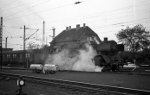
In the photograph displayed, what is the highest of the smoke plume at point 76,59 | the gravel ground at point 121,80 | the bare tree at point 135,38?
the bare tree at point 135,38

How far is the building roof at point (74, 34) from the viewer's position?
46.8 metres

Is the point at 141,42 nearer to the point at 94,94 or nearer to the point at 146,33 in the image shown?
the point at 146,33

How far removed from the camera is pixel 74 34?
49188 mm

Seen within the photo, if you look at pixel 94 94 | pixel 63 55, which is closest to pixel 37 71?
pixel 63 55

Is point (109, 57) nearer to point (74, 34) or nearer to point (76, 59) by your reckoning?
point (76, 59)

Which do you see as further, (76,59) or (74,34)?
(74,34)

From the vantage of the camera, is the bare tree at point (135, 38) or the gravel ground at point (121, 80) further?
the bare tree at point (135, 38)

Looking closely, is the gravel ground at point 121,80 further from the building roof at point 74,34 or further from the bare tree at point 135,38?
the bare tree at point 135,38

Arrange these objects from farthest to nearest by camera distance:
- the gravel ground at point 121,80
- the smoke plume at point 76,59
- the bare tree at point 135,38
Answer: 1. the bare tree at point 135,38
2. the smoke plume at point 76,59
3. the gravel ground at point 121,80

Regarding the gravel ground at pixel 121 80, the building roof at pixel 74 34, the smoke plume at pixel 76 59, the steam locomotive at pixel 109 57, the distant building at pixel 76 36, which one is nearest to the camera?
the gravel ground at pixel 121 80

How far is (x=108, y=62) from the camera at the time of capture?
23688 millimetres

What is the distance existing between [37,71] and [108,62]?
9.90 metres

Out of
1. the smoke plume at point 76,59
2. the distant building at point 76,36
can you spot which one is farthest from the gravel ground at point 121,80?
the distant building at point 76,36

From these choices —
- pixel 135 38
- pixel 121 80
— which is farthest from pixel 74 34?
pixel 121 80
